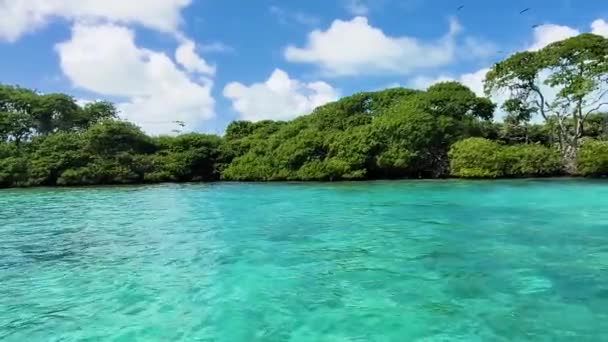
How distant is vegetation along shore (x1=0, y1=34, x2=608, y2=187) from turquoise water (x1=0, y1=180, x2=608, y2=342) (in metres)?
14.8

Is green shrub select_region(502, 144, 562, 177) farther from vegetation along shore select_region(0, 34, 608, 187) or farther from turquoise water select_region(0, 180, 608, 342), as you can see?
turquoise water select_region(0, 180, 608, 342)

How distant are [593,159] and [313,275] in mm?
25529

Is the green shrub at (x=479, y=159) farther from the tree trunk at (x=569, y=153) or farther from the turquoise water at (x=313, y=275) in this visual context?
the turquoise water at (x=313, y=275)

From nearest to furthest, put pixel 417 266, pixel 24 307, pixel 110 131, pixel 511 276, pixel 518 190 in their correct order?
1. pixel 24 307
2. pixel 511 276
3. pixel 417 266
4. pixel 518 190
5. pixel 110 131

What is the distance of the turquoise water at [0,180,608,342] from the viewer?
5.95 m

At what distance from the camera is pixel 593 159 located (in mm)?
28031

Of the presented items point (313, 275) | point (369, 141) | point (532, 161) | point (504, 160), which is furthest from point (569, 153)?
point (313, 275)

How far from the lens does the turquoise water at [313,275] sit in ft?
19.5

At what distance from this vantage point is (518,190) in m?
22.3

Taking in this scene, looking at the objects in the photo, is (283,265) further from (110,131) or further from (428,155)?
(110,131)

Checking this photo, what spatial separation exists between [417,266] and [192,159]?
31.9 m

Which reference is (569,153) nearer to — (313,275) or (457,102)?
(457,102)

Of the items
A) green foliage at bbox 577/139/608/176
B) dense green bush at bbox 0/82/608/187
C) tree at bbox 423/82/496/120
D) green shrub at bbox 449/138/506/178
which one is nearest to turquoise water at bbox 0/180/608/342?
green foliage at bbox 577/139/608/176

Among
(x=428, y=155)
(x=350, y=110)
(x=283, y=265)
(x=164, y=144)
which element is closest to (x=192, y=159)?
(x=164, y=144)
